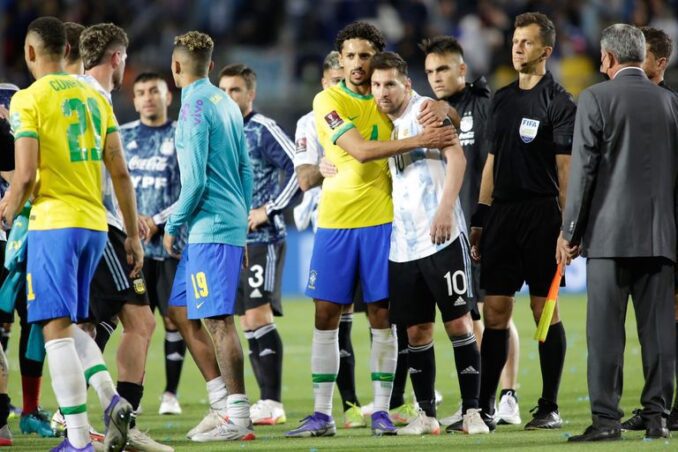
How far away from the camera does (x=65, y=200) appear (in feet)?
21.4

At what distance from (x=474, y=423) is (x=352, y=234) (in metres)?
1.39

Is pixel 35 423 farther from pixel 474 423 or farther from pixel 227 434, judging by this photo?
pixel 474 423

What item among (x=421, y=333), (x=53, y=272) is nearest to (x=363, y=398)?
(x=421, y=333)

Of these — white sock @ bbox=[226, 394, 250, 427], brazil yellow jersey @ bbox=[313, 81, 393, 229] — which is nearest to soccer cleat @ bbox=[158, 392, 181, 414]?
white sock @ bbox=[226, 394, 250, 427]

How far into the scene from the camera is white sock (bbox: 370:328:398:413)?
26.0 ft

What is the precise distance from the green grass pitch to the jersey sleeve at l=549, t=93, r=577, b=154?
5.79 feet

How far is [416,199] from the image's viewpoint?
7.65 metres

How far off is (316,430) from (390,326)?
83 centimetres

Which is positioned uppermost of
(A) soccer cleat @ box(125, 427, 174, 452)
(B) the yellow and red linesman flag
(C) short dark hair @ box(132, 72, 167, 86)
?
(C) short dark hair @ box(132, 72, 167, 86)

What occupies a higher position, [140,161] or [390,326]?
[140,161]

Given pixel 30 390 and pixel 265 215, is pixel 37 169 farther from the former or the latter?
pixel 265 215

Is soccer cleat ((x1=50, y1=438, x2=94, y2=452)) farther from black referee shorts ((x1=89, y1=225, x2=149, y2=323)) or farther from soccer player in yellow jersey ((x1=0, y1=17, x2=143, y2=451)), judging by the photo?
black referee shorts ((x1=89, y1=225, x2=149, y2=323))

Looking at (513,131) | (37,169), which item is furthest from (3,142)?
(513,131)

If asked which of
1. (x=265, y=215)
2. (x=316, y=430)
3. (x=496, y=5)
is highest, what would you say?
(x=496, y=5)
